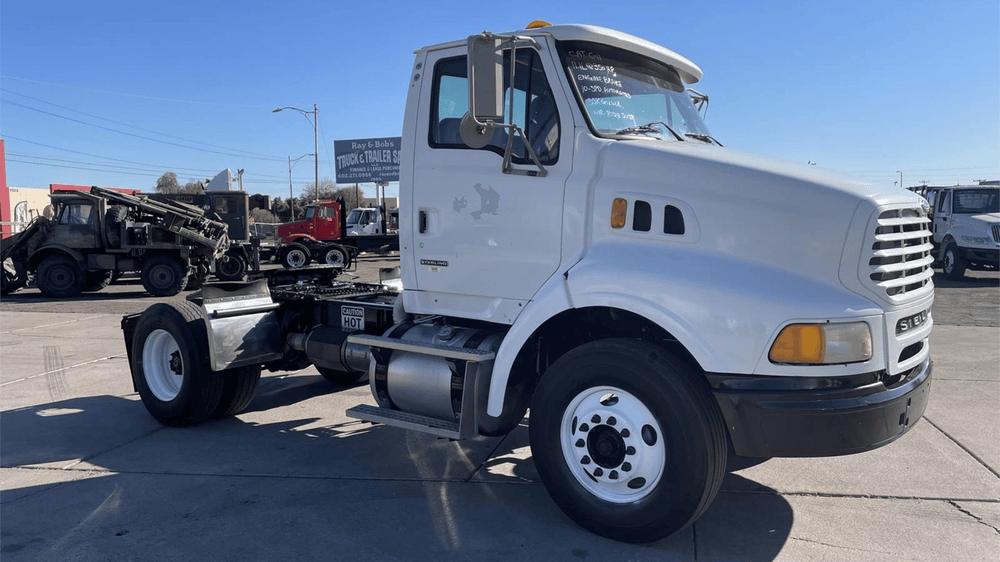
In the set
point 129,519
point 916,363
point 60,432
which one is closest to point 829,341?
point 916,363

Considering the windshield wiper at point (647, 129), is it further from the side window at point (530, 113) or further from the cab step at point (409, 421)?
the cab step at point (409, 421)

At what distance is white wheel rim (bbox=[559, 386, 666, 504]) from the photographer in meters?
3.77

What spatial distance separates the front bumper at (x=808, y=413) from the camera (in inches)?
134

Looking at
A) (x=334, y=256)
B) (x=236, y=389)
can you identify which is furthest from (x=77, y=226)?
(x=236, y=389)

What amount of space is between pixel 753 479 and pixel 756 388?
5.49ft

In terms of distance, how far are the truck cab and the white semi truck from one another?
55.6ft

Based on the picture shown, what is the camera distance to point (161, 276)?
1841 centimetres

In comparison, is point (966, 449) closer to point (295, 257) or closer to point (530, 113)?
point (530, 113)

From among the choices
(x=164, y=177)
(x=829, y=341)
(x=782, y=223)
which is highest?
(x=164, y=177)

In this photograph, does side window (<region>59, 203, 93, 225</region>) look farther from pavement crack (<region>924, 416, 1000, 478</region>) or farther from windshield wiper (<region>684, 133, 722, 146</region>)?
pavement crack (<region>924, 416, 1000, 478</region>)

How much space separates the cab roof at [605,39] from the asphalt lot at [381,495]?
2797 millimetres

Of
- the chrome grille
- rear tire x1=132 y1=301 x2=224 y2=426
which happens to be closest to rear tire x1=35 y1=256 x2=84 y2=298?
rear tire x1=132 y1=301 x2=224 y2=426

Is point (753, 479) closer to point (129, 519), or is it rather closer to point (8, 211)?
point (129, 519)

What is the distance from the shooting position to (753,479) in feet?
16.0
